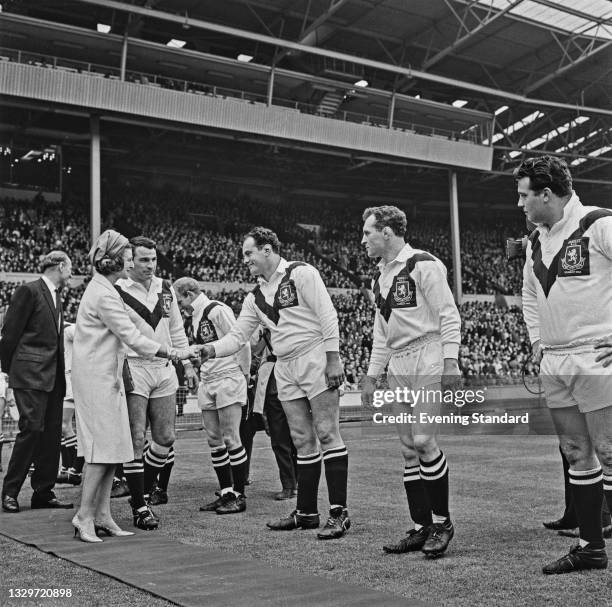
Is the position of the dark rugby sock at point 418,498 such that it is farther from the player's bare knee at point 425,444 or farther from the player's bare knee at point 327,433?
the player's bare knee at point 327,433

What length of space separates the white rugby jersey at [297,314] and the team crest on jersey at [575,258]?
186cm

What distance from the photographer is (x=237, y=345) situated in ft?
19.3

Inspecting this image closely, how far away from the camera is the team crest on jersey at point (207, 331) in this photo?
6.87 meters

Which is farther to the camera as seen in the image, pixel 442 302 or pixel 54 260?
pixel 54 260

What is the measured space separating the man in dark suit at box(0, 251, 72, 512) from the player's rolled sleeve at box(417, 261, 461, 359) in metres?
3.42

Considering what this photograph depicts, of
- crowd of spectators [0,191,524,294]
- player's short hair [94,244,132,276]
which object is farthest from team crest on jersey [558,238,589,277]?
crowd of spectators [0,191,524,294]

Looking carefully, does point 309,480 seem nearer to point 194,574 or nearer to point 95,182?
point 194,574

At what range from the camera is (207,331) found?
6887mm

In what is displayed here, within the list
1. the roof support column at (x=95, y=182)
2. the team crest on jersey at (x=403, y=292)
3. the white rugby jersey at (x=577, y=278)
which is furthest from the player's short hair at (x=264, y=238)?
the roof support column at (x=95, y=182)

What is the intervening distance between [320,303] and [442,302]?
3.63ft

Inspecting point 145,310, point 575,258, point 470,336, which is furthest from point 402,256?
point 470,336

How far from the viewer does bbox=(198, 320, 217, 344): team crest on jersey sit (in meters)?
6.87

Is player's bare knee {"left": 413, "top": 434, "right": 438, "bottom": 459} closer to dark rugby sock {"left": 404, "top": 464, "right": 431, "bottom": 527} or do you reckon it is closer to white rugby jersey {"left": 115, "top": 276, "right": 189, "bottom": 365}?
dark rugby sock {"left": 404, "top": 464, "right": 431, "bottom": 527}

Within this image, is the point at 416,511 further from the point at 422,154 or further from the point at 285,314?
the point at 422,154
